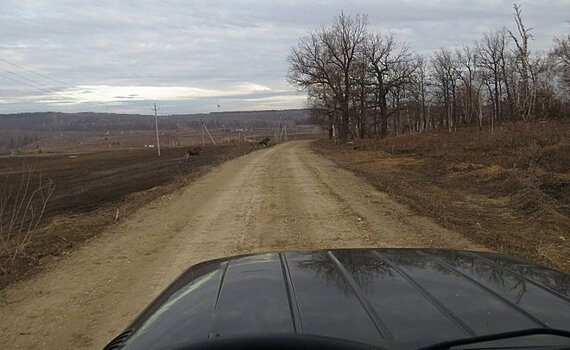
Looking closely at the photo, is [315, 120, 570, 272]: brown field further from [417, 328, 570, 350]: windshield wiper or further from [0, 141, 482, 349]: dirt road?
[417, 328, 570, 350]: windshield wiper

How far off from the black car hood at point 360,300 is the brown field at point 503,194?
Answer: 5117mm

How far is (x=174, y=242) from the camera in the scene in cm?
902

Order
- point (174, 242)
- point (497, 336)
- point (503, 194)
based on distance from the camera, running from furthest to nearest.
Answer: point (503, 194) < point (174, 242) < point (497, 336)

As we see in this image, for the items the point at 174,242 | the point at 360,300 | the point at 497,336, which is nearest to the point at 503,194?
the point at 174,242

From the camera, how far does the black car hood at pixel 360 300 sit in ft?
5.87

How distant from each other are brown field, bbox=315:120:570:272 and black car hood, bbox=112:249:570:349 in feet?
16.8

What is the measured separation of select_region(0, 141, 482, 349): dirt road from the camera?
17.5 ft

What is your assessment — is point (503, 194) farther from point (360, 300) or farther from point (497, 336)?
point (497, 336)

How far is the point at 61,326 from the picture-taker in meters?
5.16

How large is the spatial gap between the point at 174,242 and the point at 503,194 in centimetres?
951

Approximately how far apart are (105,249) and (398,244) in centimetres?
502

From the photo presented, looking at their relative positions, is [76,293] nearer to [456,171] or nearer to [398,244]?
[398,244]

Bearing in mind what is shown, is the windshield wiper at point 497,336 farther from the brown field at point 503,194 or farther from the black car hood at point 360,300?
the brown field at point 503,194

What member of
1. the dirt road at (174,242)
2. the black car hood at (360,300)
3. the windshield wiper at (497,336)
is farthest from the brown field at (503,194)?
the windshield wiper at (497,336)
